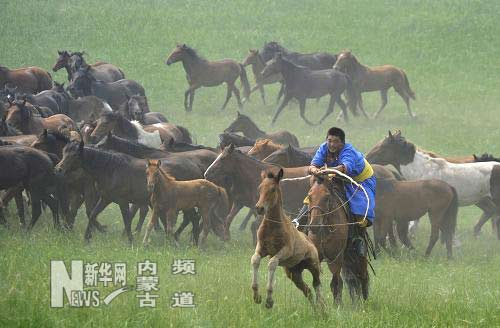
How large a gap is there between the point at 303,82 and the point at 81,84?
304 inches

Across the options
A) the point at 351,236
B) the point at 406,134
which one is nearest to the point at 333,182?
the point at 351,236

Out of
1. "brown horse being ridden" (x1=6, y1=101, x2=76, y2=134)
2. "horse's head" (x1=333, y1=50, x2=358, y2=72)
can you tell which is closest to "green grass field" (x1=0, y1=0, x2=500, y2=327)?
"horse's head" (x1=333, y1=50, x2=358, y2=72)

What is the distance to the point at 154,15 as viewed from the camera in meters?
47.9

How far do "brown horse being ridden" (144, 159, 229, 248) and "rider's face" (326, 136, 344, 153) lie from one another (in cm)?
506

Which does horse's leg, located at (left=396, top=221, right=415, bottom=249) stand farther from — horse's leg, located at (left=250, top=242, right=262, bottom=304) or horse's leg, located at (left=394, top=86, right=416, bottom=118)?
horse's leg, located at (left=394, top=86, right=416, bottom=118)

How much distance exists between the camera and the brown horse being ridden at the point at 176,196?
16.0 meters

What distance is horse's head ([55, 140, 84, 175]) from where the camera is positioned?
16.2 metres

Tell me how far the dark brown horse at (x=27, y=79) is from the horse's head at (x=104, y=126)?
30.4 ft

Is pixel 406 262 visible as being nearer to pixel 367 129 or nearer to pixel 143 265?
pixel 143 265

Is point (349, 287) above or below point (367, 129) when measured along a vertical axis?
above

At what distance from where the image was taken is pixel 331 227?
11273 mm

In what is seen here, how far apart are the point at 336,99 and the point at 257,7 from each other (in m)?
18.2

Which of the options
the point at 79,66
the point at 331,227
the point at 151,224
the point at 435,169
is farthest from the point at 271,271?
the point at 79,66

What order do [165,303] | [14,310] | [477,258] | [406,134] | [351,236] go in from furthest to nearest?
[406,134] < [477,258] < [351,236] < [165,303] < [14,310]
